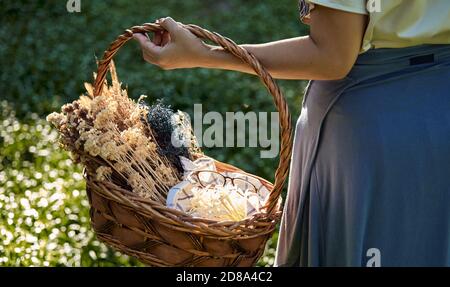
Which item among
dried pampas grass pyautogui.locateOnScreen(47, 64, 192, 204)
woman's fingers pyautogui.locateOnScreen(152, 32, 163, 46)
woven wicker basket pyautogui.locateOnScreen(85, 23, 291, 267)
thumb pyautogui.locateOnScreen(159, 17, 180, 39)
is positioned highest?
thumb pyautogui.locateOnScreen(159, 17, 180, 39)

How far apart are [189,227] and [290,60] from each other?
470 mm

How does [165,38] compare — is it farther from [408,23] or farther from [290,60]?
[408,23]

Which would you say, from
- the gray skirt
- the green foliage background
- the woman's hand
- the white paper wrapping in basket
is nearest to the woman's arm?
the woman's hand

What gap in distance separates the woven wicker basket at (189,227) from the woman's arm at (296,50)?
0.04 meters

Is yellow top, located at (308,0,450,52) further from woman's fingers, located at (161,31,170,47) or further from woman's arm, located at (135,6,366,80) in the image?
woman's fingers, located at (161,31,170,47)

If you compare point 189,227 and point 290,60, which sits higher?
point 290,60

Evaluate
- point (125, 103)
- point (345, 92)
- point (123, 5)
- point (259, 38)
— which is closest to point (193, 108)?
point (259, 38)

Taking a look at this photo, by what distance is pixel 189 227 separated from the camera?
6.98 ft

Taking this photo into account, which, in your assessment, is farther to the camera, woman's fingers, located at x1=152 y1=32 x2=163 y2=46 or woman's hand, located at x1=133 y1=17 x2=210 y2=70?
woman's fingers, located at x1=152 y1=32 x2=163 y2=46

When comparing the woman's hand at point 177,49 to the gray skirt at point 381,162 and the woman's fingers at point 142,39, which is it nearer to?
the woman's fingers at point 142,39

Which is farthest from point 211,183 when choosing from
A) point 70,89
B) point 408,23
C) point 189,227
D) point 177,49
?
point 70,89

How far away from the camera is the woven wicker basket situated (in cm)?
213

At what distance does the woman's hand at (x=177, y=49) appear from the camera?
2.18 meters

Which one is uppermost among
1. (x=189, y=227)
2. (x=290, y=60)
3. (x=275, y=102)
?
(x=290, y=60)
